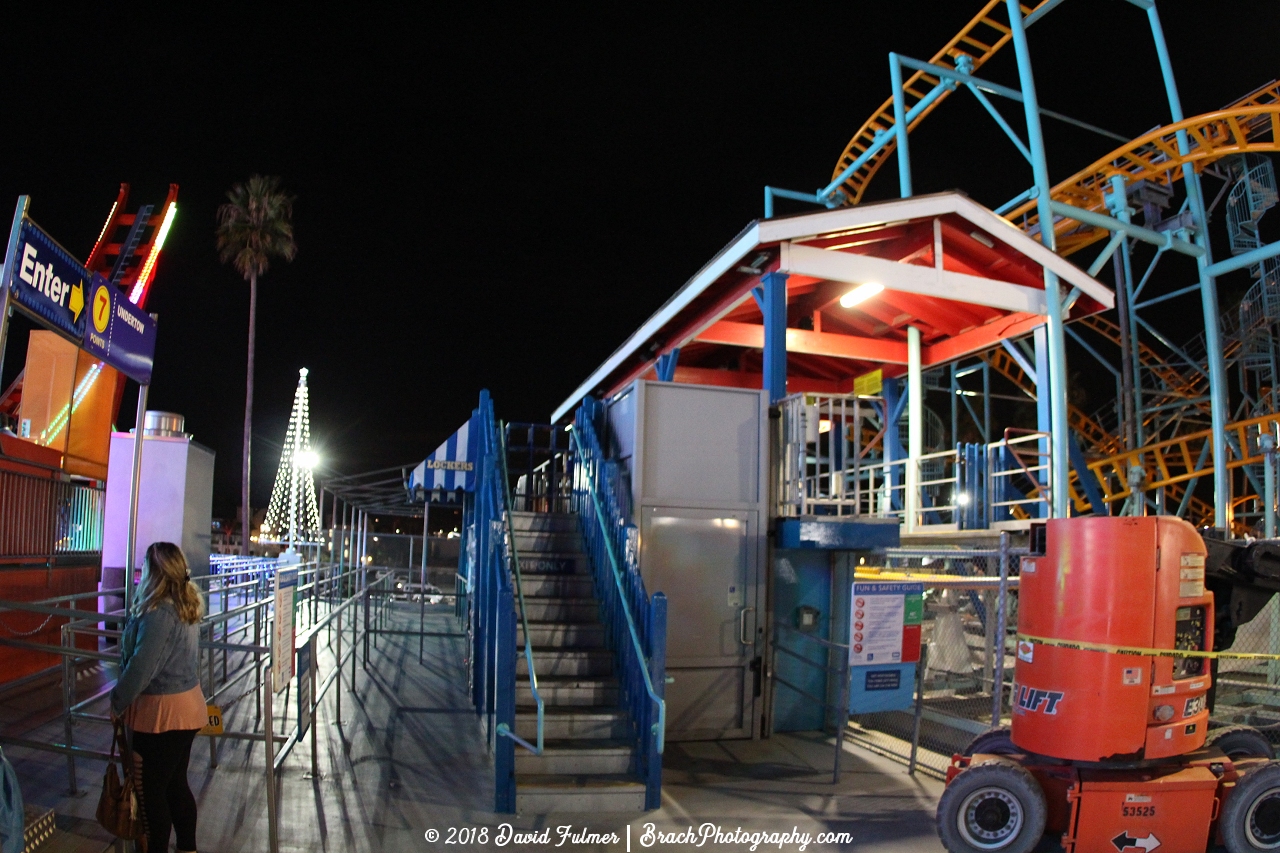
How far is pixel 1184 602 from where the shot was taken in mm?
5543

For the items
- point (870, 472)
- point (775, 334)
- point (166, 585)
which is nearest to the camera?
point (166, 585)

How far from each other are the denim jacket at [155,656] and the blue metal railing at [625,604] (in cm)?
306

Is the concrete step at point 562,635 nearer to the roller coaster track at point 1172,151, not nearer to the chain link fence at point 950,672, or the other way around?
the chain link fence at point 950,672

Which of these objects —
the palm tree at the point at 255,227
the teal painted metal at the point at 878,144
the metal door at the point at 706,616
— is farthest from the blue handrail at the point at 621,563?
the palm tree at the point at 255,227

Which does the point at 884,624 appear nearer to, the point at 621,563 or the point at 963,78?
the point at 621,563

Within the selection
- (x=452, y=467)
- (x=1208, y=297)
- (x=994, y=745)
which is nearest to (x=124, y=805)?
(x=994, y=745)

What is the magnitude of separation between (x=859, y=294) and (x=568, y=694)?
6.83 meters

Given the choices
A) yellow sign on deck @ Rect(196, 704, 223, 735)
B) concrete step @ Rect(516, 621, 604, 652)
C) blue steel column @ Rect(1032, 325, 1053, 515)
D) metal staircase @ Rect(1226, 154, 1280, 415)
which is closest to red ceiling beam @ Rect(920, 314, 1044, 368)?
blue steel column @ Rect(1032, 325, 1053, 515)

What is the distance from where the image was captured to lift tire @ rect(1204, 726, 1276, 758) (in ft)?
20.5

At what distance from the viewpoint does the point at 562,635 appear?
25.9 feet

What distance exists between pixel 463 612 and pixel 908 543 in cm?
901

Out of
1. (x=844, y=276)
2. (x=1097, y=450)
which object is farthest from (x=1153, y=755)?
(x=1097, y=450)

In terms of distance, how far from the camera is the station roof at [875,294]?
9.99 m

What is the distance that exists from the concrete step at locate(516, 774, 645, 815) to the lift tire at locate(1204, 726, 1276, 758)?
429cm
